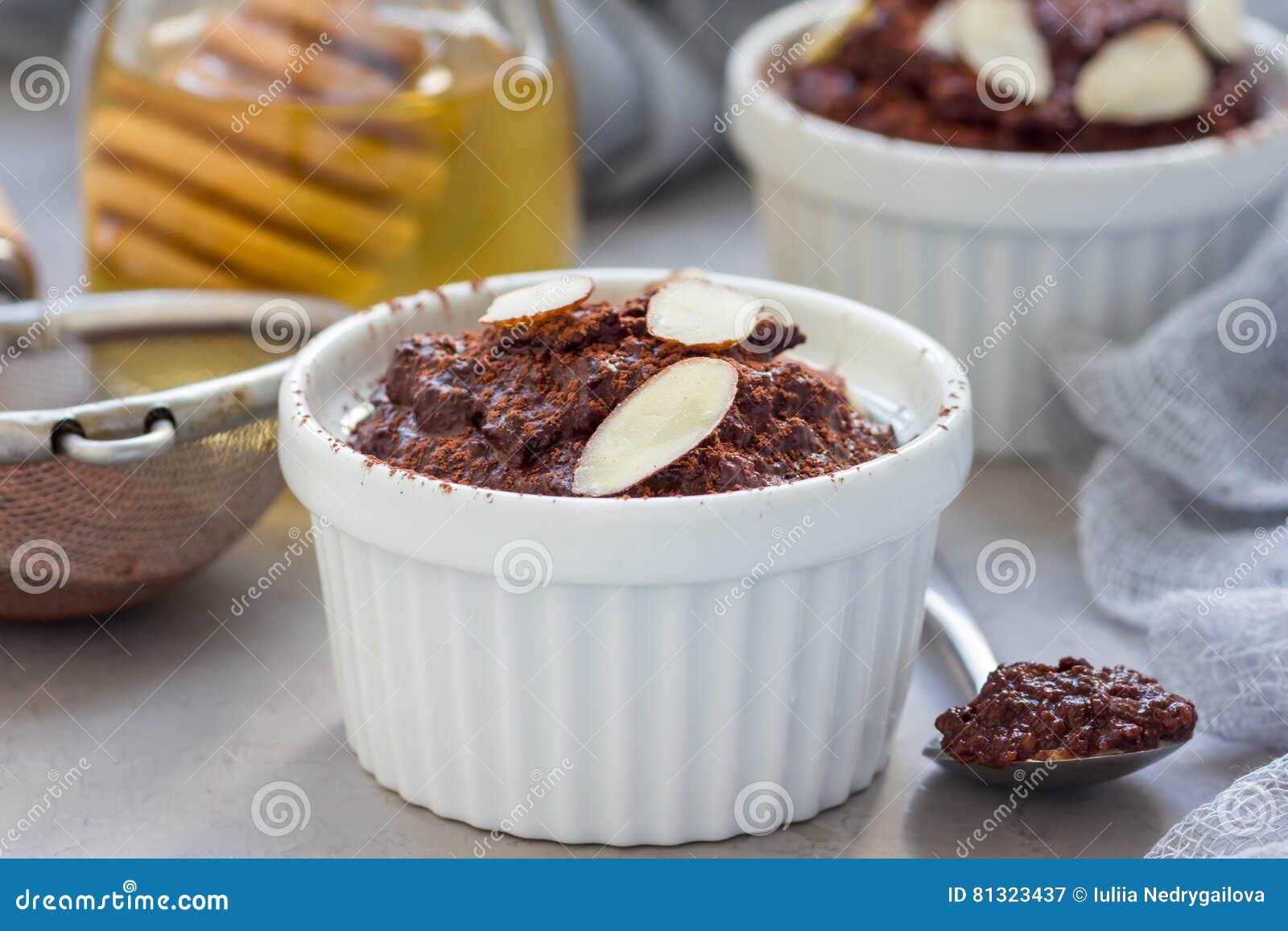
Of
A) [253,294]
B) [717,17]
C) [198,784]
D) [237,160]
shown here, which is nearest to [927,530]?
[198,784]

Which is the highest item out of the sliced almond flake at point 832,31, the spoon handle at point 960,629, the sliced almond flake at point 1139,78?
the sliced almond flake at point 1139,78

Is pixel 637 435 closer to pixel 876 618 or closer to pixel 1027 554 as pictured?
pixel 876 618

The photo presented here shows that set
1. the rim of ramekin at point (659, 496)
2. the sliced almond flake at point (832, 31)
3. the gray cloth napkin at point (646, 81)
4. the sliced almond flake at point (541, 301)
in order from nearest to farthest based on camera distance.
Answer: the rim of ramekin at point (659, 496), the sliced almond flake at point (541, 301), the sliced almond flake at point (832, 31), the gray cloth napkin at point (646, 81)

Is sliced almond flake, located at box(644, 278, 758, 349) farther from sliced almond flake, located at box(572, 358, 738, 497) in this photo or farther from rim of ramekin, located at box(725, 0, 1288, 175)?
rim of ramekin, located at box(725, 0, 1288, 175)

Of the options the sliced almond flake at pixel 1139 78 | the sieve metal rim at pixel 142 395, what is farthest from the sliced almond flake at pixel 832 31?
the sieve metal rim at pixel 142 395

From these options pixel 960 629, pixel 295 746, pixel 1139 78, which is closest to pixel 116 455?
pixel 295 746

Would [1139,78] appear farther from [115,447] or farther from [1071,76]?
[115,447]

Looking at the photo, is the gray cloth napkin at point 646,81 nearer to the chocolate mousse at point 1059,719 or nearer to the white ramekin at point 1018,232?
the white ramekin at point 1018,232

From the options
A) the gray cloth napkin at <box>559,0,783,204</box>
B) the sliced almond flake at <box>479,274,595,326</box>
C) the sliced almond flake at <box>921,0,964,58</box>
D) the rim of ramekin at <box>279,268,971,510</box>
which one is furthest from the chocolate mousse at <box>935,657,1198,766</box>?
the gray cloth napkin at <box>559,0,783,204</box>
